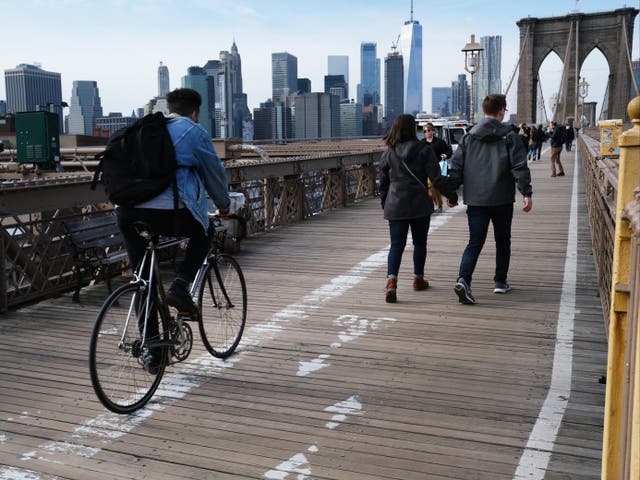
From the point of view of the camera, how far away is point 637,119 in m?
2.71

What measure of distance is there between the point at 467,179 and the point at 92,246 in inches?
139

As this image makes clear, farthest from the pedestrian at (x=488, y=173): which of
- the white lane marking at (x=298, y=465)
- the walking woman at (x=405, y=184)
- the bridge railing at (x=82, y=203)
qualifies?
the bridge railing at (x=82, y=203)

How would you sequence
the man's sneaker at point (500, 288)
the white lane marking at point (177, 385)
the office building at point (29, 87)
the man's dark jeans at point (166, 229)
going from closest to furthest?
the white lane marking at point (177, 385) < the man's dark jeans at point (166, 229) < the man's sneaker at point (500, 288) < the office building at point (29, 87)

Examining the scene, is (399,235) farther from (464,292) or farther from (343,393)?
(343,393)

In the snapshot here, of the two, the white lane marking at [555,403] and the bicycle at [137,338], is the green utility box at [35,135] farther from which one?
the bicycle at [137,338]

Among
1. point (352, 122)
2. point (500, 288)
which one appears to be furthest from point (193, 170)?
point (352, 122)

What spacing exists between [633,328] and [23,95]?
547 ft

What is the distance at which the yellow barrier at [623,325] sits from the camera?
7.27 ft

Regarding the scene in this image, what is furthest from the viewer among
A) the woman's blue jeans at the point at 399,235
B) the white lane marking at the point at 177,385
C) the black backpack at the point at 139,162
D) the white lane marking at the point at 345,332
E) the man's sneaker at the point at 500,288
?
the man's sneaker at the point at 500,288

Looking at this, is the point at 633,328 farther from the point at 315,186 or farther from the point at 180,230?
the point at 315,186

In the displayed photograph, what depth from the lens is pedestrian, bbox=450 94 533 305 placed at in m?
6.91

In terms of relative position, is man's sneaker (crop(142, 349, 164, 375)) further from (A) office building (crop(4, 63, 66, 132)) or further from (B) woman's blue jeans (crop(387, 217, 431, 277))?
(A) office building (crop(4, 63, 66, 132))

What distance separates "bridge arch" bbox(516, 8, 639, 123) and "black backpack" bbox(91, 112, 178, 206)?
98.7 metres

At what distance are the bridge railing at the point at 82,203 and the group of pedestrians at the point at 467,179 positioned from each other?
3001 mm
